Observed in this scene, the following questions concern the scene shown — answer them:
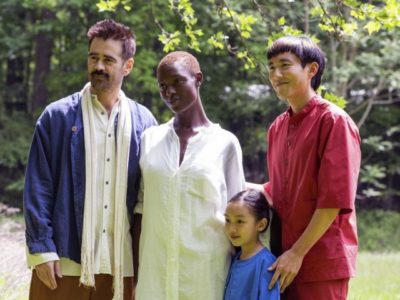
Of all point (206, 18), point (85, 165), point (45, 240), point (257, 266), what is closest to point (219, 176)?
point (257, 266)

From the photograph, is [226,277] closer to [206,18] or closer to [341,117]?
[341,117]

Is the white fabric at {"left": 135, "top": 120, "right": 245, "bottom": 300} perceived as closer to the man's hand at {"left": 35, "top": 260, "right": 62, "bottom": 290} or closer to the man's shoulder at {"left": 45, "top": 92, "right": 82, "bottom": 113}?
the man's hand at {"left": 35, "top": 260, "right": 62, "bottom": 290}

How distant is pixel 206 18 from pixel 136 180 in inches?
Answer: 449

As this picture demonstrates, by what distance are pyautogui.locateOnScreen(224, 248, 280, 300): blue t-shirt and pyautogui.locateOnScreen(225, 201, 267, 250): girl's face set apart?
0.27 feet

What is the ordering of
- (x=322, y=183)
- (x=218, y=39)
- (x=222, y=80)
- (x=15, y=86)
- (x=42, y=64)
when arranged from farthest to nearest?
(x=15, y=86) → (x=42, y=64) → (x=222, y=80) → (x=218, y=39) → (x=322, y=183)

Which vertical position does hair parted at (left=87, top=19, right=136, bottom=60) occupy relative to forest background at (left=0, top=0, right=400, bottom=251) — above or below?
below

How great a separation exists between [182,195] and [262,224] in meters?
0.40

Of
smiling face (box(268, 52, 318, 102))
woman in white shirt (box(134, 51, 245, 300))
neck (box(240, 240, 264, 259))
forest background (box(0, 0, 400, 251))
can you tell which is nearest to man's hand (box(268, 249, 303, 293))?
neck (box(240, 240, 264, 259))

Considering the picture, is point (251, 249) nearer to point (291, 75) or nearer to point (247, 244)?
point (247, 244)

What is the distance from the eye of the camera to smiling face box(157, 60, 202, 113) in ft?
10.5

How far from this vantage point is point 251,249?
316 centimetres

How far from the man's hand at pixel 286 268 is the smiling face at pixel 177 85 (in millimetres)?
852

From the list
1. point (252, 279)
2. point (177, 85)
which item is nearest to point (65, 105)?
point (177, 85)

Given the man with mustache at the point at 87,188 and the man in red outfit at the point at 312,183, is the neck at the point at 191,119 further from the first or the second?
the man in red outfit at the point at 312,183
